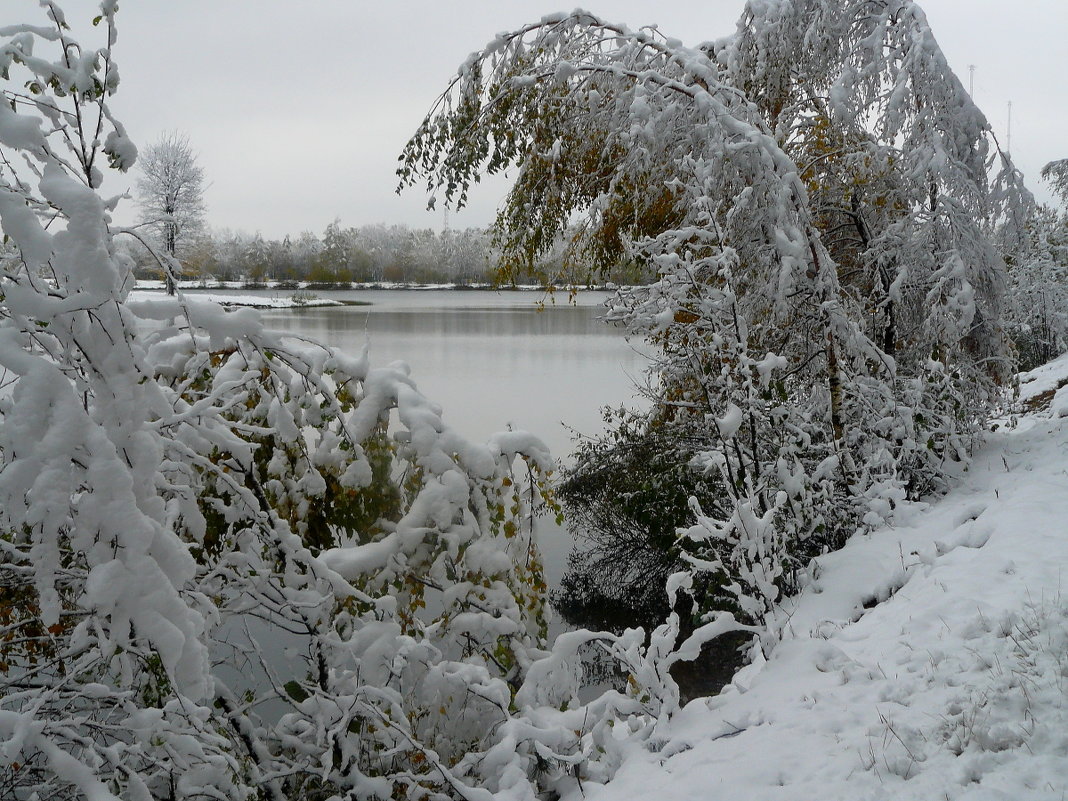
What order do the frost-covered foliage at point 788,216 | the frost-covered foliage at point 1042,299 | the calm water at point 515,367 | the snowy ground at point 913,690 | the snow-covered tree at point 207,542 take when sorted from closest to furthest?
the snow-covered tree at point 207,542, the snowy ground at point 913,690, the frost-covered foliage at point 788,216, the calm water at point 515,367, the frost-covered foliage at point 1042,299

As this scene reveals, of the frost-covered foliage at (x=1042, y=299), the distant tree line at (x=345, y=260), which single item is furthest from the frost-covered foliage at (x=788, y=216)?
the distant tree line at (x=345, y=260)

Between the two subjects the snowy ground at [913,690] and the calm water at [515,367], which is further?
the calm water at [515,367]

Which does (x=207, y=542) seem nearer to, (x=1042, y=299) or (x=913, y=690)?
(x=913, y=690)

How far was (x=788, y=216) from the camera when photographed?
5953mm

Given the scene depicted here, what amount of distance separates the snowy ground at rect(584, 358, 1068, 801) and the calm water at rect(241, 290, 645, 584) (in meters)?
1.93

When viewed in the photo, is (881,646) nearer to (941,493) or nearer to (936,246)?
(941,493)

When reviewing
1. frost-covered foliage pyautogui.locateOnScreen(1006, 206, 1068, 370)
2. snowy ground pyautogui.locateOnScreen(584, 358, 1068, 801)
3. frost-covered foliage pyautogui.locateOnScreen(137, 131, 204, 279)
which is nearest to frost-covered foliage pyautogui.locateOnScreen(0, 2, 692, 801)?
snowy ground pyautogui.locateOnScreen(584, 358, 1068, 801)

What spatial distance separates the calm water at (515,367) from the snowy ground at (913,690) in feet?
6.33

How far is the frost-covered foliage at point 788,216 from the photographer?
228 inches

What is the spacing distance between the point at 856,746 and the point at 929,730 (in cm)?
27

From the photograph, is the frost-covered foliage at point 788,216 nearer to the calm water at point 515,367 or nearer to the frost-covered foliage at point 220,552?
the calm water at point 515,367

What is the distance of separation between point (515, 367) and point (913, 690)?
1631cm

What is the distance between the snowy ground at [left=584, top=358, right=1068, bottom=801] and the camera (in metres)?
2.52

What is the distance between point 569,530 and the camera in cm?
973
